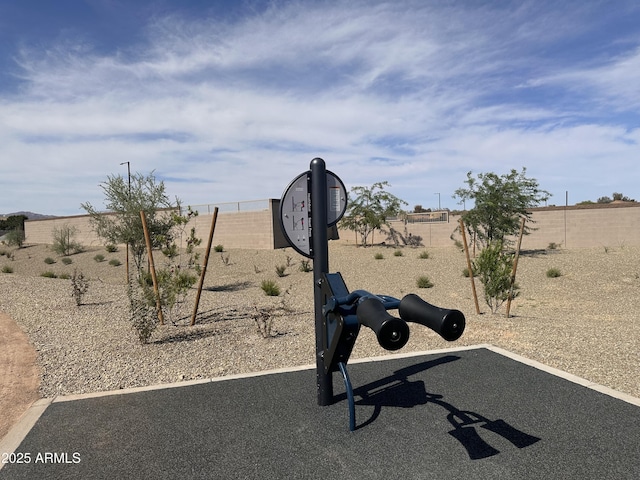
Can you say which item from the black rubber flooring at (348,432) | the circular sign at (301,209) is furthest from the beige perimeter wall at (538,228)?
the circular sign at (301,209)

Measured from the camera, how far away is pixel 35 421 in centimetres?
406

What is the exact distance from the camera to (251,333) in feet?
24.6

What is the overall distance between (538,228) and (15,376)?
82.1 ft

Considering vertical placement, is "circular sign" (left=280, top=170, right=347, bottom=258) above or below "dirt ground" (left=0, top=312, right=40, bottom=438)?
above

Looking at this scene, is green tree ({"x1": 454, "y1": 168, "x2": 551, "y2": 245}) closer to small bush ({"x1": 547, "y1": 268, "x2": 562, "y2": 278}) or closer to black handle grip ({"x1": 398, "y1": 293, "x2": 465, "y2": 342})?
small bush ({"x1": 547, "y1": 268, "x2": 562, "y2": 278})

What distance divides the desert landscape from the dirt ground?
28 mm

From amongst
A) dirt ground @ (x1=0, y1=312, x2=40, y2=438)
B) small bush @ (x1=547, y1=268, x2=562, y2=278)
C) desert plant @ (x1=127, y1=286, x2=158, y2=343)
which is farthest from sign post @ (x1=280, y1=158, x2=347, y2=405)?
small bush @ (x1=547, y1=268, x2=562, y2=278)

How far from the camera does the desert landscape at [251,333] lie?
18.0 feet

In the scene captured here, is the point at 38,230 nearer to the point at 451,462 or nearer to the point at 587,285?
the point at 587,285

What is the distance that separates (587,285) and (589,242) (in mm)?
12342

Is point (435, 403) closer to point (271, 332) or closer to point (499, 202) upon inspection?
point (271, 332)

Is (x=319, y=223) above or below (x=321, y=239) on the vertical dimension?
above

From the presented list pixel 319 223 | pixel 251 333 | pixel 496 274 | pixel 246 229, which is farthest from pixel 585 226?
pixel 319 223

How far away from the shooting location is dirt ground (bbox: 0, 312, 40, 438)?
4438mm
